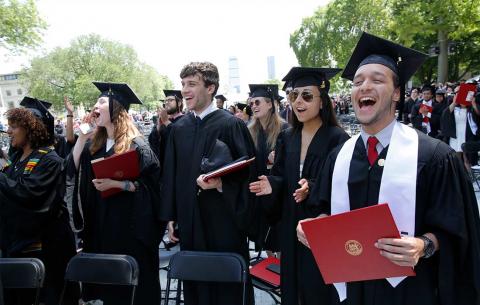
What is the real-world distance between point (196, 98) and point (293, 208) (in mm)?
1168

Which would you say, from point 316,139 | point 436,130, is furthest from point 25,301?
point 436,130

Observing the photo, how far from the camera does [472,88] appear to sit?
7.38 m

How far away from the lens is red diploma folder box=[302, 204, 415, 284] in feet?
4.71

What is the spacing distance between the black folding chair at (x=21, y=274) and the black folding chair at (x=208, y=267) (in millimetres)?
969

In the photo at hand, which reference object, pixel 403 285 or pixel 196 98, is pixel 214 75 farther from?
pixel 403 285

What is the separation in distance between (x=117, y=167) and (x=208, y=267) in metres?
1.10

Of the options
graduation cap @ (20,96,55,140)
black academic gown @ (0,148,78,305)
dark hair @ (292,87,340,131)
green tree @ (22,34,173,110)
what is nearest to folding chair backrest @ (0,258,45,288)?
black academic gown @ (0,148,78,305)

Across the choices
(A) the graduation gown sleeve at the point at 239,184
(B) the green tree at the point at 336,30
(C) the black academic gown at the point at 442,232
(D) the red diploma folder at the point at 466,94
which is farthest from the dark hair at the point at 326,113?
(B) the green tree at the point at 336,30

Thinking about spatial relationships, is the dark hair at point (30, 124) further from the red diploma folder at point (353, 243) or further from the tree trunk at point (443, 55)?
the tree trunk at point (443, 55)

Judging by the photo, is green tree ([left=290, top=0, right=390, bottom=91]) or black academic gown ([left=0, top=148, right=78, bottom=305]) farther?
green tree ([left=290, top=0, right=390, bottom=91])

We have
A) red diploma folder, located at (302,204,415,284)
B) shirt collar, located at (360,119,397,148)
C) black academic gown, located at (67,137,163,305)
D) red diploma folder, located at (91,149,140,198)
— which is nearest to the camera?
red diploma folder, located at (302,204,415,284)

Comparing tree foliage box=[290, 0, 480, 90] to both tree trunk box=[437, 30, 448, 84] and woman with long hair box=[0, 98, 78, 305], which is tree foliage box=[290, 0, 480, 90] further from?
woman with long hair box=[0, 98, 78, 305]

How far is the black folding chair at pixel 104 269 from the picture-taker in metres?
2.66

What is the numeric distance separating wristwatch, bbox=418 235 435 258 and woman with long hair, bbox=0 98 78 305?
2.99m
